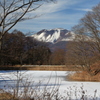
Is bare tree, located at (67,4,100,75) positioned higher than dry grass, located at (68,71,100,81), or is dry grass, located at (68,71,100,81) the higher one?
bare tree, located at (67,4,100,75)

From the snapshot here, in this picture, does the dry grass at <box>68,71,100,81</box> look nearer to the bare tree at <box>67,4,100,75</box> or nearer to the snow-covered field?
the bare tree at <box>67,4,100,75</box>

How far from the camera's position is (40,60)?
150ft

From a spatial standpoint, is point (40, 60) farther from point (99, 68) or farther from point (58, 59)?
point (99, 68)

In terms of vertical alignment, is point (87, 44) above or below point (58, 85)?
above

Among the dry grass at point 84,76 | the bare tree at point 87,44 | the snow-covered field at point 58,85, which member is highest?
the bare tree at point 87,44

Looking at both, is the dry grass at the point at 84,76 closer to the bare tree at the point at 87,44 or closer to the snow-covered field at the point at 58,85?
the bare tree at the point at 87,44

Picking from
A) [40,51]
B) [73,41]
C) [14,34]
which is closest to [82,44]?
[73,41]

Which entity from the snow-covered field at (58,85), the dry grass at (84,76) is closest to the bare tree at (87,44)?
the dry grass at (84,76)

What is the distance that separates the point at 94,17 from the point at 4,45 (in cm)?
2406

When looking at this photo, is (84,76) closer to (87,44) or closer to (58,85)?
(87,44)

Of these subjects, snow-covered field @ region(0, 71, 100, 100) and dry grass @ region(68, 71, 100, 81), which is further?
dry grass @ region(68, 71, 100, 81)

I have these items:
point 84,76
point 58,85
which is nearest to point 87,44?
point 84,76

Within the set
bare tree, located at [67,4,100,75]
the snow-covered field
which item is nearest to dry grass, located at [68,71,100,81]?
bare tree, located at [67,4,100,75]

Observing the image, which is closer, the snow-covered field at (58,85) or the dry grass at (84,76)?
the snow-covered field at (58,85)
